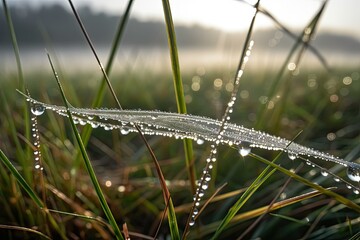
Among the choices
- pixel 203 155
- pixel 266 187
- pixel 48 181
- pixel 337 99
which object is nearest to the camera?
pixel 48 181

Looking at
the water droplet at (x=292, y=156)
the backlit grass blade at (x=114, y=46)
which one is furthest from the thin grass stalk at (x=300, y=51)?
the backlit grass blade at (x=114, y=46)

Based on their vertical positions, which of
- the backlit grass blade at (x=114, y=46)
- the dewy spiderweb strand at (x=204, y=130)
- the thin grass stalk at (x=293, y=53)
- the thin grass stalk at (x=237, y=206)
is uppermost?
the thin grass stalk at (x=293, y=53)

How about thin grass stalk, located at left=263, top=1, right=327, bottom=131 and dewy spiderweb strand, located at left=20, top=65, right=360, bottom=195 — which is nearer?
dewy spiderweb strand, located at left=20, top=65, right=360, bottom=195

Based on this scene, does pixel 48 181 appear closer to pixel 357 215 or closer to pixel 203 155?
pixel 203 155

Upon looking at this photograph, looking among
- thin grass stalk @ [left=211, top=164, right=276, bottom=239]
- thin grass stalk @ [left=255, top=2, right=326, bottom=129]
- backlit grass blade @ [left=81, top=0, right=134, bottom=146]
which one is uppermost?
thin grass stalk @ [left=255, top=2, right=326, bottom=129]

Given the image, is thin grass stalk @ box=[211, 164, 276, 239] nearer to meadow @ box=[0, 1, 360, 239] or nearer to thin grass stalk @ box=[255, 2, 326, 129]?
meadow @ box=[0, 1, 360, 239]

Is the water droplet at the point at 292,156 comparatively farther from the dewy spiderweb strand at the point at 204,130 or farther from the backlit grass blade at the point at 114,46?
the backlit grass blade at the point at 114,46

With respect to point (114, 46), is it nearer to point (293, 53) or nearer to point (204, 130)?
point (204, 130)

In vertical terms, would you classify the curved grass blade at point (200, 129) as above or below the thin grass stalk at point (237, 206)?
above

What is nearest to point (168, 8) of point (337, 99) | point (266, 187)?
point (266, 187)

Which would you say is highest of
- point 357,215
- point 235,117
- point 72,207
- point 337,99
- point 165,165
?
point 337,99

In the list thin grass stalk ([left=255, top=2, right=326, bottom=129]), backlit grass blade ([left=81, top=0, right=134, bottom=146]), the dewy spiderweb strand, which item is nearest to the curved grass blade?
the dewy spiderweb strand
